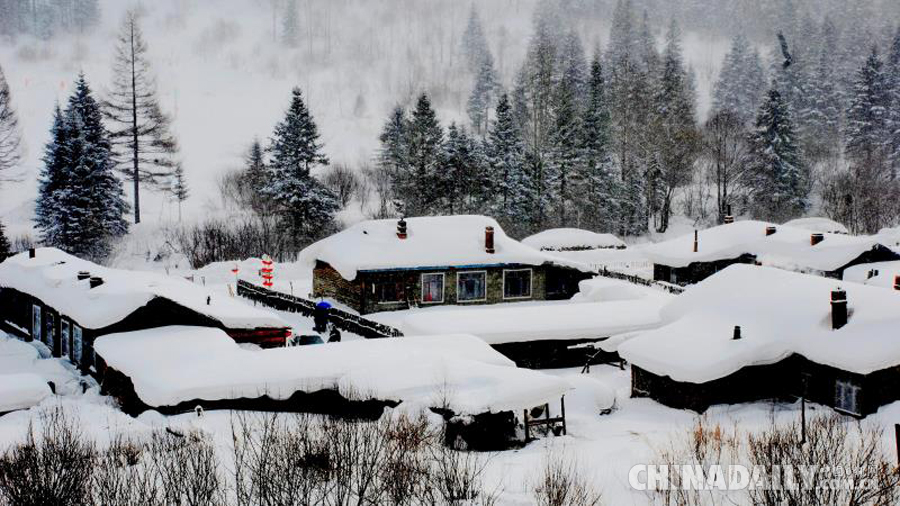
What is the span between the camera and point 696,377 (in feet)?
70.2

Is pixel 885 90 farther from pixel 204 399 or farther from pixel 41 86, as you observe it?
pixel 41 86

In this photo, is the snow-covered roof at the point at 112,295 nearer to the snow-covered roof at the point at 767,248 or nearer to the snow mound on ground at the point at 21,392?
the snow mound on ground at the point at 21,392

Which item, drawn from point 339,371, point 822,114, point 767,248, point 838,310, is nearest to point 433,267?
point 339,371

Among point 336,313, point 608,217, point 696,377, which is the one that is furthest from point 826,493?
point 608,217

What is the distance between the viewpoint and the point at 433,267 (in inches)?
1437

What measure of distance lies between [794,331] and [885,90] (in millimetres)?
61725

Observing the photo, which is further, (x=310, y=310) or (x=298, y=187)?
(x=298, y=187)

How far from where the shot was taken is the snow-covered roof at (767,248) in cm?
3962

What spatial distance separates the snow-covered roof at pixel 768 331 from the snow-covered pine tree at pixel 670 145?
41.1 m

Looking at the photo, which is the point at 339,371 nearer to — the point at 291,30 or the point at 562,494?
the point at 562,494

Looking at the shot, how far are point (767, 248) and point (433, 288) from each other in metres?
18.2

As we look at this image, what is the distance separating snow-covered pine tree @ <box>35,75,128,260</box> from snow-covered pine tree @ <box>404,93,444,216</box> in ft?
64.5

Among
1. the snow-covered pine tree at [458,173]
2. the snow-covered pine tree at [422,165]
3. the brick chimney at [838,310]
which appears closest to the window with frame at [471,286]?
the brick chimney at [838,310]

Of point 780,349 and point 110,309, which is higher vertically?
point 110,309
